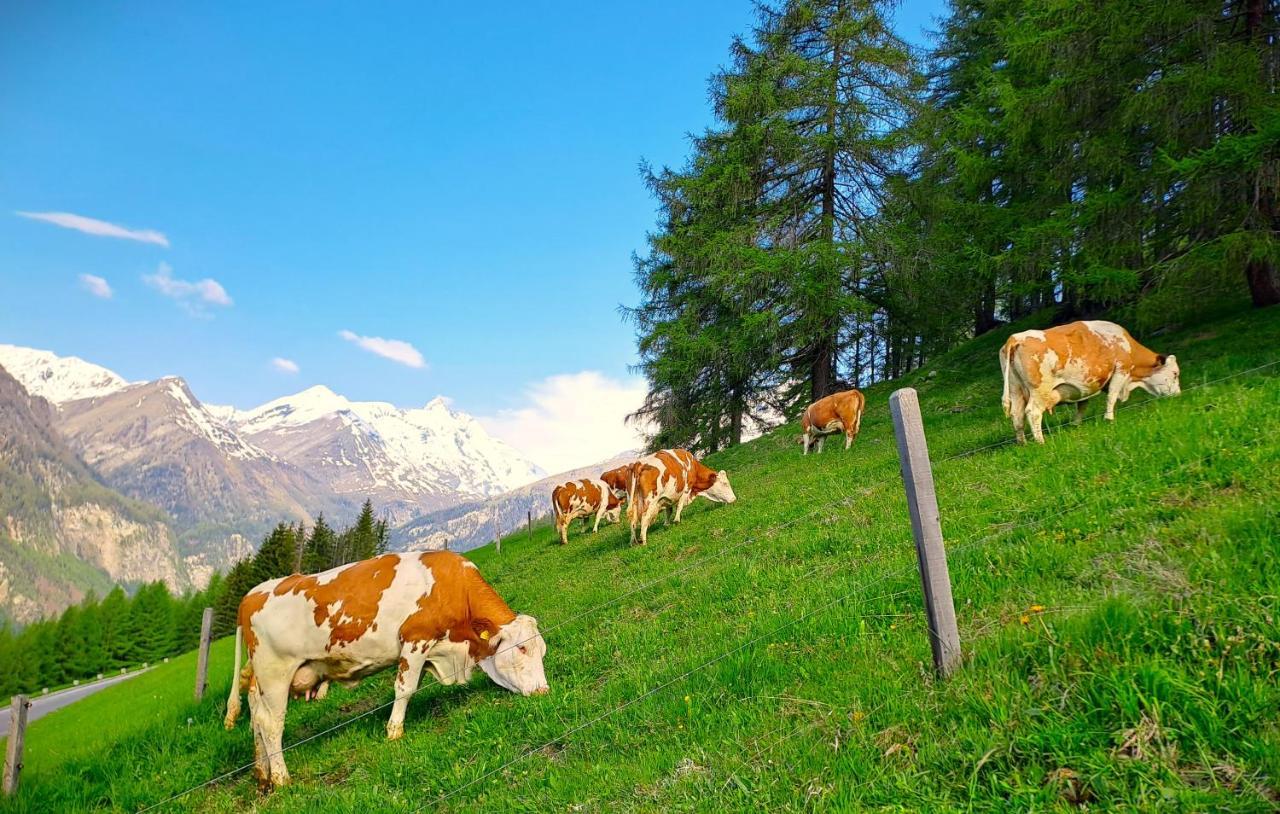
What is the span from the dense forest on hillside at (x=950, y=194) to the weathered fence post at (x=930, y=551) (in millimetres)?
12921

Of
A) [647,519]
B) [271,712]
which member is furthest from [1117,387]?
[271,712]

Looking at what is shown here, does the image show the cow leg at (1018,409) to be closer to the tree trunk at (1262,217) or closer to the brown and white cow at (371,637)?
the tree trunk at (1262,217)

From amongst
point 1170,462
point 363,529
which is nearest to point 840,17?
point 1170,462

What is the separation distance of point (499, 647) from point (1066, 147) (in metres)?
19.5

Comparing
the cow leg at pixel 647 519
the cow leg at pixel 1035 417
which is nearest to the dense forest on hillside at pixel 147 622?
the cow leg at pixel 647 519

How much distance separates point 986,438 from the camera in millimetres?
11859

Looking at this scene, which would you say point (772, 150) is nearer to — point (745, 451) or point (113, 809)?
point (745, 451)

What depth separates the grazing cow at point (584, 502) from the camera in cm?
2567

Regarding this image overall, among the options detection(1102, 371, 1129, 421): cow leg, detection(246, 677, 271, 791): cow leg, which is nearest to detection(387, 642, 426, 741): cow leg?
detection(246, 677, 271, 791): cow leg

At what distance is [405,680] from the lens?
22.7 feet

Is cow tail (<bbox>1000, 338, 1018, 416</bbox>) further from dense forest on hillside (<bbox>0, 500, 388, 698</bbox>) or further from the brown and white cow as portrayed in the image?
dense forest on hillside (<bbox>0, 500, 388, 698</bbox>)

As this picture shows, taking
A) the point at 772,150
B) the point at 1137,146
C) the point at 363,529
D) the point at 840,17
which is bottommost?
the point at 363,529

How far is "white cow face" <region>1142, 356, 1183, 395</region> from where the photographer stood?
10586 millimetres

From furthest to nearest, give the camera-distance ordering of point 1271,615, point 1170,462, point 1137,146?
point 1137,146, point 1170,462, point 1271,615
